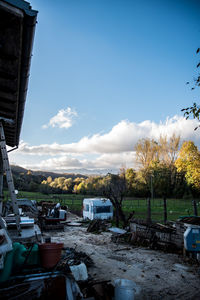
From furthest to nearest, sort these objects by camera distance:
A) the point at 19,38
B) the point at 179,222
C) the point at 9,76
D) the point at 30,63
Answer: the point at 179,222, the point at 9,76, the point at 30,63, the point at 19,38

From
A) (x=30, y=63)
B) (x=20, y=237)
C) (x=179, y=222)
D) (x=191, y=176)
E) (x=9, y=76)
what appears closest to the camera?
(x=30, y=63)

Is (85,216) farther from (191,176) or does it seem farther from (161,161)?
(161,161)

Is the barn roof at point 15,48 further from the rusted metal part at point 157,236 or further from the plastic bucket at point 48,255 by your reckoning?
the rusted metal part at point 157,236

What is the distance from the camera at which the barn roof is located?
222cm

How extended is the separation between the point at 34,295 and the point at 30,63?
307 centimetres

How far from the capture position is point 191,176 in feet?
66.0

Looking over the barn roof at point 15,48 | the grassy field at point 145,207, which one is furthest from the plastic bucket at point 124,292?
the grassy field at point 145,207

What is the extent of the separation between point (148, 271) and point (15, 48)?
703 centimetres

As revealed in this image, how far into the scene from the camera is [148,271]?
262 inches

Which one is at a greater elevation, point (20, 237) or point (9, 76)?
point (9, 76)

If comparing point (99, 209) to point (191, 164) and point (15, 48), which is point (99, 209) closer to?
point (191, 164)

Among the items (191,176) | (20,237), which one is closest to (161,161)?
(191,176)

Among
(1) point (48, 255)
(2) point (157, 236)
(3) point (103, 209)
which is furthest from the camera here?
(3) point (103, 209)

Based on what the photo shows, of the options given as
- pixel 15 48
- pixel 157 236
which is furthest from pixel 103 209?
pixel 15 48
